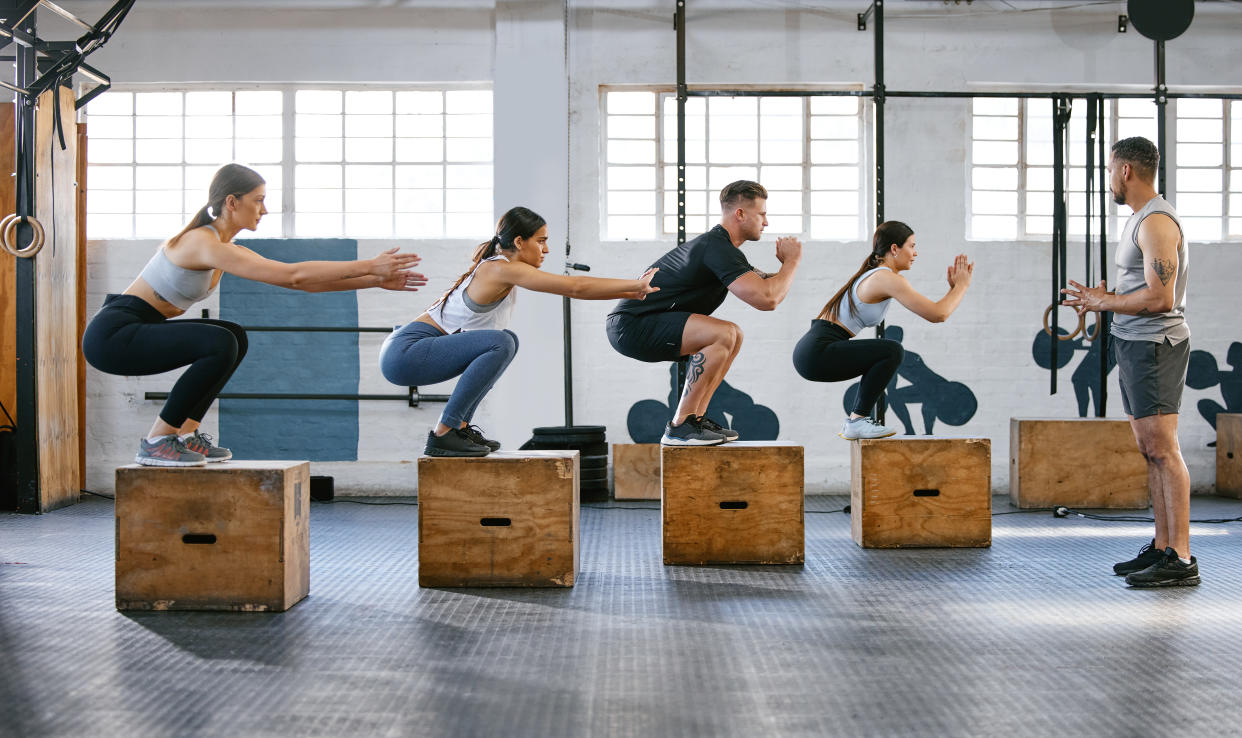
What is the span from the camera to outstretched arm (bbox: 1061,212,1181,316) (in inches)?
125

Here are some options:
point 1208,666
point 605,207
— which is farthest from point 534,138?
point 1208,666

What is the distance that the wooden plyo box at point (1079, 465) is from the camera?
17.6ft

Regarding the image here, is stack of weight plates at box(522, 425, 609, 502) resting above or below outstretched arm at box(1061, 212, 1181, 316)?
below

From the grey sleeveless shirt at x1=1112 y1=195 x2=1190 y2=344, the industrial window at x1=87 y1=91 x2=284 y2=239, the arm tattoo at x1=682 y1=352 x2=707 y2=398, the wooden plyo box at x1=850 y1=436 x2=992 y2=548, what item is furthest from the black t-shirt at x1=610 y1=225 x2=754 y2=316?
Result: the industrial window at x1=87 y1=91 x2=284 y2=239

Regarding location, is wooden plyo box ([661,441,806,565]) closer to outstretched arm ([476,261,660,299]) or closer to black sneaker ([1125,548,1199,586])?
outstretched arm ([476,261,660,299])

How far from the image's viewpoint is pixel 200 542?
2932 millimetres

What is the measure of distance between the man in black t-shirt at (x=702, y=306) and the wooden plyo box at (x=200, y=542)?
4.93 feet

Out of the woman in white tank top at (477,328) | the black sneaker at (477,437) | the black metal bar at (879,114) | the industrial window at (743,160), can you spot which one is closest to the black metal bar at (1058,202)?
the black metal bar at (879,114)

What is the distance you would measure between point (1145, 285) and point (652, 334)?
5.76 ft

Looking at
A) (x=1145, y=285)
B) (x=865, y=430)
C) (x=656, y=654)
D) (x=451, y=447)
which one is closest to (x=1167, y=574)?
(x=1145, y=285)

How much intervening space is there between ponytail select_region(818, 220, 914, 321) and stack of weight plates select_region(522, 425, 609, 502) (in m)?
1.76

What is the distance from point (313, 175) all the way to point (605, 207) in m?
1.94

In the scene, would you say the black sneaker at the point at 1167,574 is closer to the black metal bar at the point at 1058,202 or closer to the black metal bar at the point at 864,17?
the black metal bar at the point at 1058,202

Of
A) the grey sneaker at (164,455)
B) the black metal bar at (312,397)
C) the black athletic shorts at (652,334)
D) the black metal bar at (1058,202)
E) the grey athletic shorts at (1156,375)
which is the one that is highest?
the black metal bar at (1058,202)
